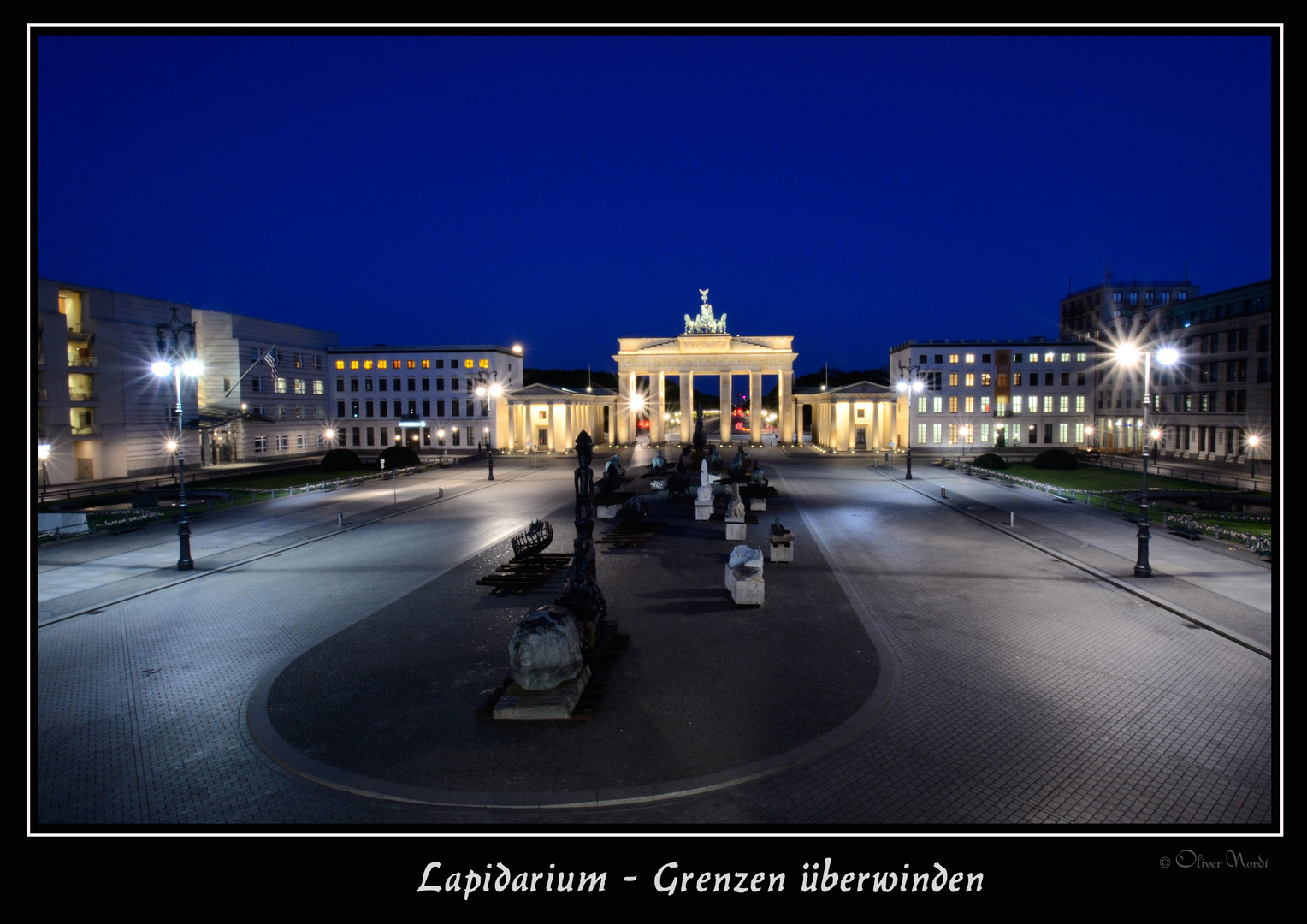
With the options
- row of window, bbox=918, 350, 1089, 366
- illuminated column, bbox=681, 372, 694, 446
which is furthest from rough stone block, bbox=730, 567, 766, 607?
row of window, bbox=918, 350, 1089, 366

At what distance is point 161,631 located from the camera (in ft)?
46.2

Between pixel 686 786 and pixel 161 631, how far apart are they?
1262cm

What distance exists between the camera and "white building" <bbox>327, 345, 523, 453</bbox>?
8312 centimetres

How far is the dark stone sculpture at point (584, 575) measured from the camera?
1199 centimetres

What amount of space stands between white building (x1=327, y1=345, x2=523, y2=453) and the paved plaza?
62.0 meters

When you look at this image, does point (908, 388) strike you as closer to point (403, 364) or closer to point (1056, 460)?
point (1056, 460)

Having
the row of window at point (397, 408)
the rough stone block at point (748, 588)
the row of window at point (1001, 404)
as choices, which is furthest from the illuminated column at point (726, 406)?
the rough stone block at point (748, 588)

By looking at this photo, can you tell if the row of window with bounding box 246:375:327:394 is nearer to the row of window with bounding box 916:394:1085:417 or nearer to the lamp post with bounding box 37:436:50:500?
the lamp post with bounding box 37:436:50:500

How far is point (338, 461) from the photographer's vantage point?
173 feet

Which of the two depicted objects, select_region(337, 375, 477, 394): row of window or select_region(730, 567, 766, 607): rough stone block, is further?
select_region(337, 375, 477, 394): row of window

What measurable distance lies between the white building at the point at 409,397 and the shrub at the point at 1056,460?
59.3m

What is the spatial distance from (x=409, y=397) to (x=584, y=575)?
77.6 meters
